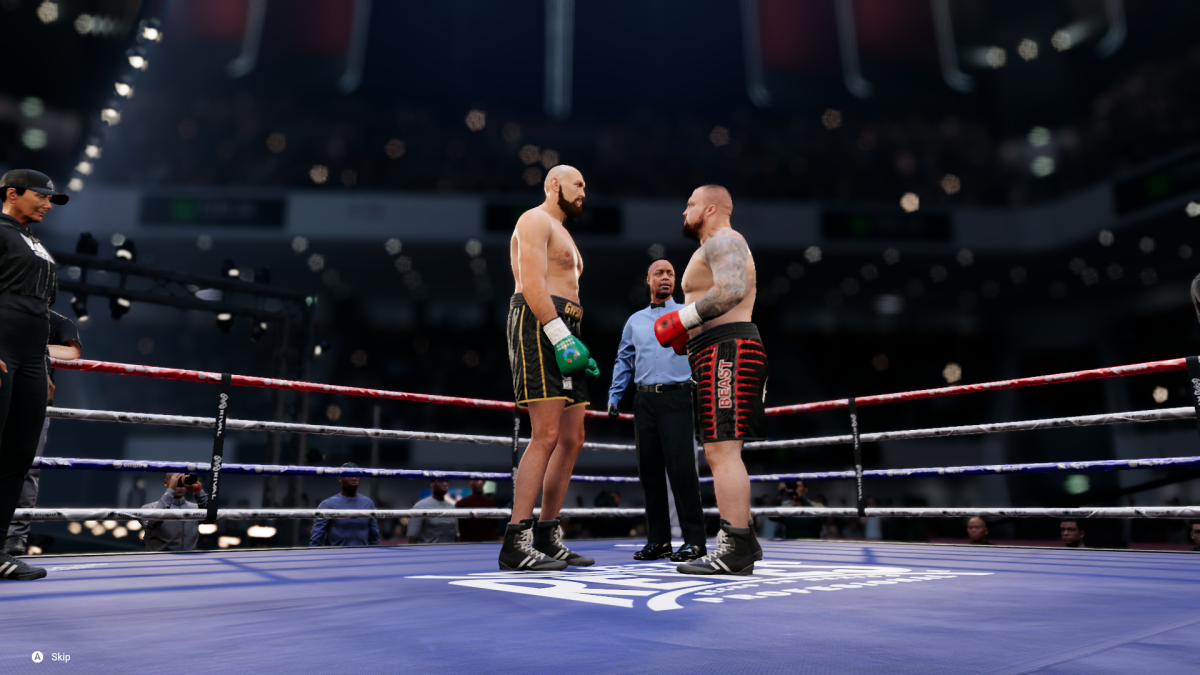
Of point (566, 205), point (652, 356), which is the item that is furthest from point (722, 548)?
point (566, 205)

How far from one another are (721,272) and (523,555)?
3.24 ft

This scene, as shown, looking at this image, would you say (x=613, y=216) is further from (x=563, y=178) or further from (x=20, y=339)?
(x=20, y=339)

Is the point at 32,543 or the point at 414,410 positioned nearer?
the point at 32,543

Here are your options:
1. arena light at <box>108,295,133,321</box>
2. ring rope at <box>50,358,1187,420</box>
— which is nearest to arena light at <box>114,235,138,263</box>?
arena light at <box>108,295,133,321</box>

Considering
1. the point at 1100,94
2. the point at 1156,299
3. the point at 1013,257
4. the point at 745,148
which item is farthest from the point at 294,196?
the point at 1156,299

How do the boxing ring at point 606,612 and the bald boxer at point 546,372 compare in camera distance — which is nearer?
the boxing ring at point 606,612

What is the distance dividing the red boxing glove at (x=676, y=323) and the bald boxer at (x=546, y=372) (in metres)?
0.23

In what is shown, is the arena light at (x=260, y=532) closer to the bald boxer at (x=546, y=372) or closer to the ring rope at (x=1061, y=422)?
the ring rope at (x=1061, y=422)

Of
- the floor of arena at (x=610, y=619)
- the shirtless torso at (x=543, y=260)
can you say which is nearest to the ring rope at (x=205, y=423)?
the floor of arena at (x=610, y=619)

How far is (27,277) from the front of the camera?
6.30ft

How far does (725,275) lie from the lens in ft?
7.14

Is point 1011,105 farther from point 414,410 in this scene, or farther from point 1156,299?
point 414,410

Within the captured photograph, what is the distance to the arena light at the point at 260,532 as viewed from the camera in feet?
31.0

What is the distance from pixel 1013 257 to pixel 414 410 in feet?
32.9
